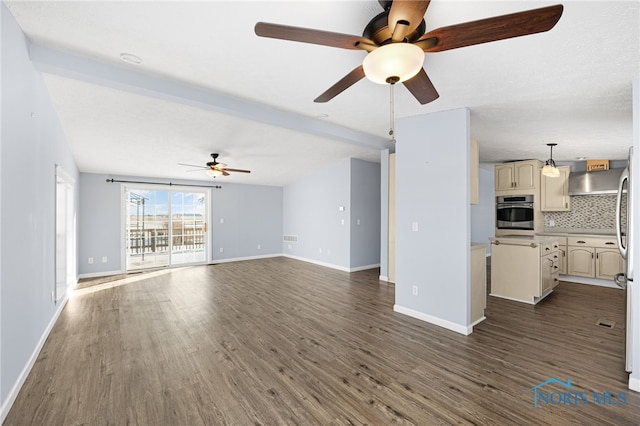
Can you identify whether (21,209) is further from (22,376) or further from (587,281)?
(587,281)

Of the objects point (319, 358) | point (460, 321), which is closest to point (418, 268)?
point (460, 321)

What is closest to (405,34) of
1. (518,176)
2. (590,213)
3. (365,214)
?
(365,214)

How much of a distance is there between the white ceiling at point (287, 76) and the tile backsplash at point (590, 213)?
99 cm

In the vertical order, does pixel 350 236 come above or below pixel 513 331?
above

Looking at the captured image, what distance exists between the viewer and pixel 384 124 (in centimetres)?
400

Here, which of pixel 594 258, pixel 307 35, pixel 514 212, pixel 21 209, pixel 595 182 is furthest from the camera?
pixel 514 212

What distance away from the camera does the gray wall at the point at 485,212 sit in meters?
7.81

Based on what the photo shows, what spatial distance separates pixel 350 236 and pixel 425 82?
4501mm

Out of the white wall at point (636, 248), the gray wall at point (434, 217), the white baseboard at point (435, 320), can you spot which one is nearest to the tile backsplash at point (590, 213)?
the white wall at point (636, 248)

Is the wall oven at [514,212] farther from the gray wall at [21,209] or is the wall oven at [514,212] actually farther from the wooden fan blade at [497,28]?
the gray wall at [21,209]

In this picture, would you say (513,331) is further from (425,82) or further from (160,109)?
(160,109)

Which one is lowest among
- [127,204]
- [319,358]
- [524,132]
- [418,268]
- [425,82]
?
[319,358]

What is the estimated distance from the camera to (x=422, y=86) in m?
1.97

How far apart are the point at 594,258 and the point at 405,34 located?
592 cm
